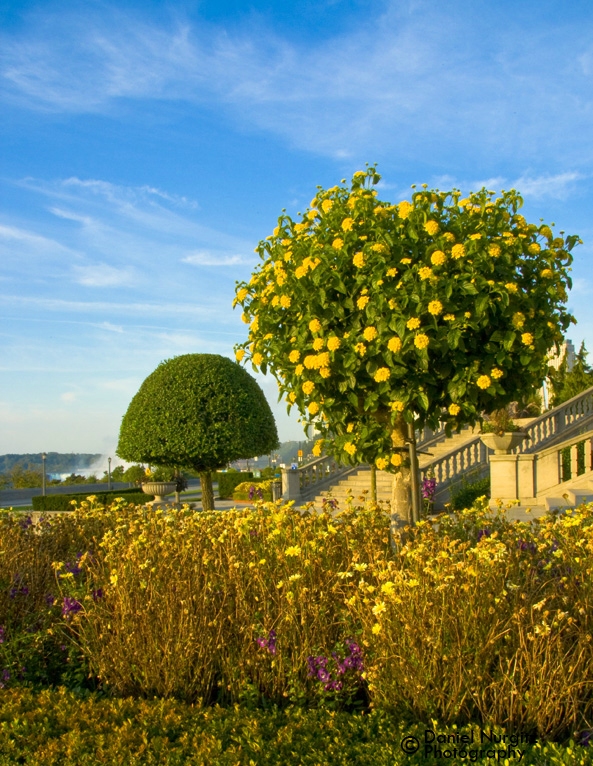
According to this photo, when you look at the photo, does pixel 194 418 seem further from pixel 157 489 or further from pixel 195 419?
pixel 157 489

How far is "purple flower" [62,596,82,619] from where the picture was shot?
477cm

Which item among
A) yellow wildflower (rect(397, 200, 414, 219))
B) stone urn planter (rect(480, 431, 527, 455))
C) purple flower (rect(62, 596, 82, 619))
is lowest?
purple flower (rect(62, 596, 82, 619))

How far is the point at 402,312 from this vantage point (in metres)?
5.36

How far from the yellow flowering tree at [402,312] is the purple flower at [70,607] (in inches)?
93.0

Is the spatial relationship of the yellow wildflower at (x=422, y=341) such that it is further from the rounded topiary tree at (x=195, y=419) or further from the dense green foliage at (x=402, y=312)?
the rounded topiary tree at (x=195, y=419)

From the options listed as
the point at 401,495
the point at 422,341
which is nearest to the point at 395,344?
the point at 422,341

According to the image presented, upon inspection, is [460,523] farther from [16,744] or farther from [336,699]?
[16,744]

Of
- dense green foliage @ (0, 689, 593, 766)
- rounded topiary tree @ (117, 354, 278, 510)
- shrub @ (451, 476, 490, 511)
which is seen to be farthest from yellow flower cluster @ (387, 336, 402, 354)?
rounded topiary tree @ (117, 354, 278, 510)

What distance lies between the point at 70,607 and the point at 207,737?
6.26 ft

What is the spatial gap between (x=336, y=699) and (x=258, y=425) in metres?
15.1

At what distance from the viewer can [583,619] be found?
3982 mm

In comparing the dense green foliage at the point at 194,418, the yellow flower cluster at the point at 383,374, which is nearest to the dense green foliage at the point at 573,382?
the dense green foliage at the point at 194,418

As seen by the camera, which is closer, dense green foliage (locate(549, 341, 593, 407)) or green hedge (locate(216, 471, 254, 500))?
dense green foliage (locate(549, 341, 593, 407))

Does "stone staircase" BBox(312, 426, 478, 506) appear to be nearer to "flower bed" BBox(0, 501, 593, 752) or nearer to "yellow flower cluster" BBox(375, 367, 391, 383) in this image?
"yellow flower cluster" BBox(375, 367, 391, 383)
